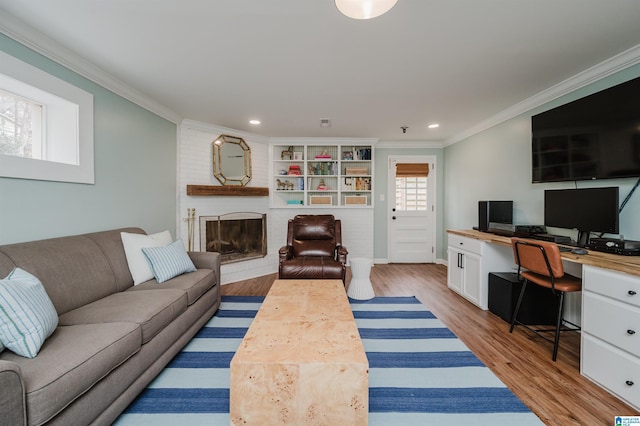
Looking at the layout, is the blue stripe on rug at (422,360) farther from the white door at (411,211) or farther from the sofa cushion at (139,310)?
the white door at (411,211)

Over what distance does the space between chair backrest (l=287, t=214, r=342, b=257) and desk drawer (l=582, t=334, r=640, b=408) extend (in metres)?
2.48

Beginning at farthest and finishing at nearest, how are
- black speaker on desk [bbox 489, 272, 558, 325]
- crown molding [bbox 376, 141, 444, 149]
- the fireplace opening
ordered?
crown molding [bbox 376, 141, 444, 149]
the fireplace opening
black speaker on desk [bbox 489, 272, 558, 325]

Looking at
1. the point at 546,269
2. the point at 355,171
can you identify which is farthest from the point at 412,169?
the point at 546,269

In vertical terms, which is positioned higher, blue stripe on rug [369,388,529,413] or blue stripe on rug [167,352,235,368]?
blue stripe on rug [167,352,235,368]

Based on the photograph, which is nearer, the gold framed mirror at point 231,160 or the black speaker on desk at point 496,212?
the black speaker on desk at point 496,212

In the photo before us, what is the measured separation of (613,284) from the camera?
1.65 meters

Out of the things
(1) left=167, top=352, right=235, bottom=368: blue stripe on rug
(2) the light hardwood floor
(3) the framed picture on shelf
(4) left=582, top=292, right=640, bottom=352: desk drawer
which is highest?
Answer: (3) the framed picture on shelf

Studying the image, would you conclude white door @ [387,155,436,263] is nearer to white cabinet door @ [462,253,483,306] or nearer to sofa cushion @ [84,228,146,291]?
white cabinet door @ [462,253,483,306]

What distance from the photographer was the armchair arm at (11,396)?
0.88m

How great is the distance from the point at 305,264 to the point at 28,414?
2313mm

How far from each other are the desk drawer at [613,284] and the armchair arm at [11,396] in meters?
2.90

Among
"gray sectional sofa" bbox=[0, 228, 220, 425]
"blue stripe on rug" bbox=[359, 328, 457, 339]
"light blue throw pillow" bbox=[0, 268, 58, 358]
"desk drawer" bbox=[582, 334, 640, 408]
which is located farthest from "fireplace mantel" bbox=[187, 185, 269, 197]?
"desk drawer" bbox=[582, 334, 640, 408]

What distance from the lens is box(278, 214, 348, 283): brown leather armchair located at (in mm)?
3070

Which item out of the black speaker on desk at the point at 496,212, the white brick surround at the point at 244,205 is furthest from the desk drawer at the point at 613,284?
the white brick surround at the point at 244,205
